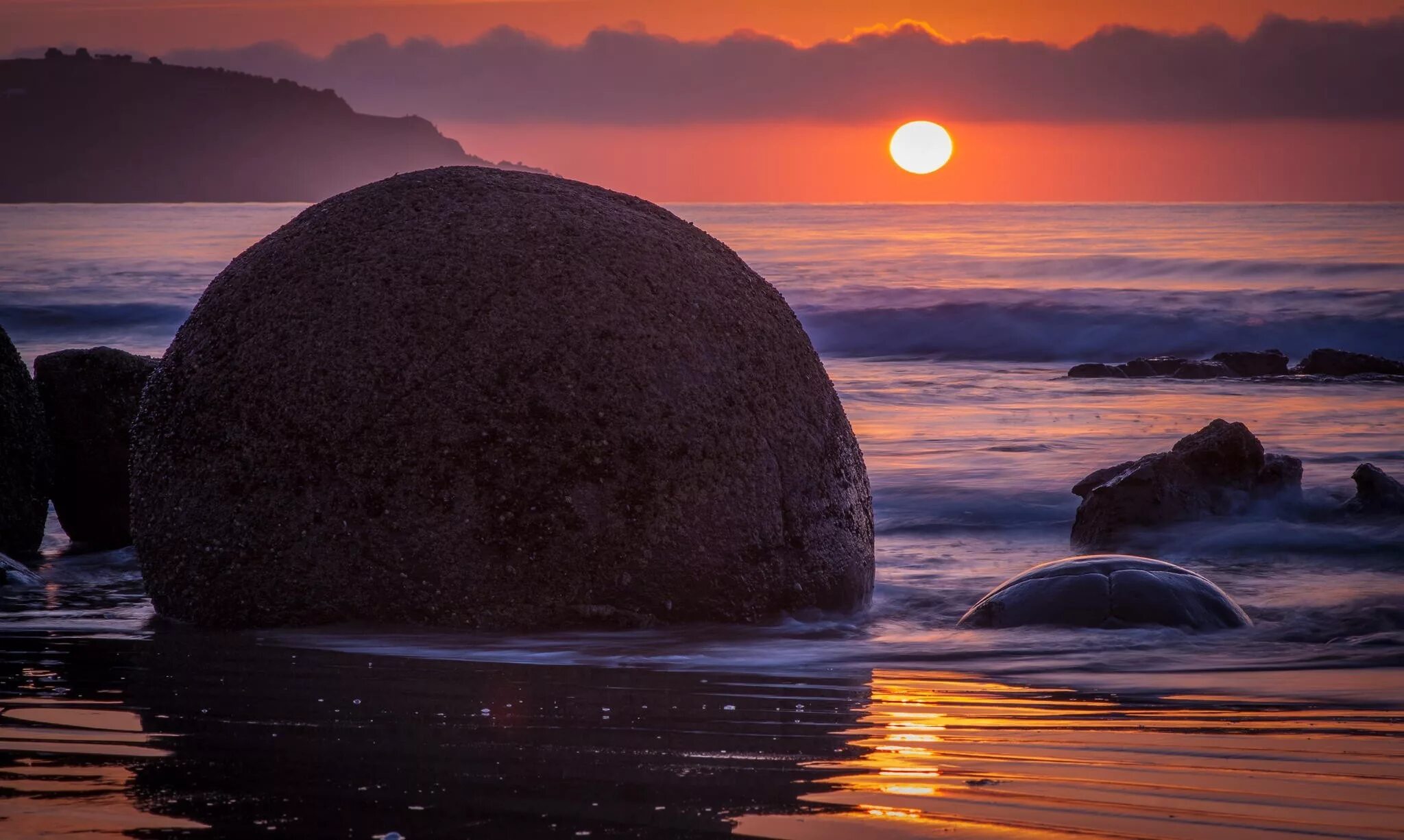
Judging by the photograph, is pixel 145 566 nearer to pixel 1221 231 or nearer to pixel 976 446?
pixel 976 446

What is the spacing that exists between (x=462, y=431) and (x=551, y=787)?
1.88 metres

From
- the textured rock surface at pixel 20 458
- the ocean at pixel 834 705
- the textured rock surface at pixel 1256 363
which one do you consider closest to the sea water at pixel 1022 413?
the ocean at pixel 834 705

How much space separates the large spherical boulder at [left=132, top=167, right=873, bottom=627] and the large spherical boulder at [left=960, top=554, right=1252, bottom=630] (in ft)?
2.61

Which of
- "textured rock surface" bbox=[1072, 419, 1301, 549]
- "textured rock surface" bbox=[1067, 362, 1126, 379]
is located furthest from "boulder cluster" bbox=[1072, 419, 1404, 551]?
"textured rock surface" bbox=[1067, 362, 1126, 379]

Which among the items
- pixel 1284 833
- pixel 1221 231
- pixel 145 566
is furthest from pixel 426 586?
pixel 1221 231

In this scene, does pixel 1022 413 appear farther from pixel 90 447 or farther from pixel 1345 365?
pixel 90 447

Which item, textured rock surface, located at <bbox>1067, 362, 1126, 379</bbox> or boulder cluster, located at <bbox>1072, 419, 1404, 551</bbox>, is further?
textured rock surface, located at <bbox>1067, 362, 1126, 379</bbox>

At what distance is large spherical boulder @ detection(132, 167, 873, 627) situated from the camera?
4.99 metres

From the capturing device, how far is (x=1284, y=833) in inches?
119

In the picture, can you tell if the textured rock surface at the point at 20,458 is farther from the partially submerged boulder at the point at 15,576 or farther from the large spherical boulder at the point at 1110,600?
the large spherical boulder at the point at 1110,600

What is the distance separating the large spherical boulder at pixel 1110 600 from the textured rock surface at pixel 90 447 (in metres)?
4.86

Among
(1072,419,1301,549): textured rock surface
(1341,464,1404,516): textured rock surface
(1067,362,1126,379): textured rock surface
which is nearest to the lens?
(1072,419,1301,549): textured rock surface

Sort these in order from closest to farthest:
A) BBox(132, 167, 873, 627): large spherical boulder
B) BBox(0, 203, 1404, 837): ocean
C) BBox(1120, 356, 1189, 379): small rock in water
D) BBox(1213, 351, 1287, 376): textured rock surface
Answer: BBox(0, 203, 1404, 837): ocean, BBox(132, 167, 873, 627): large spherical boulder, BBox(1213, 351, 1287, 376): textured rock surface, BBox(1120, 356, 1189, 379): small rock in water

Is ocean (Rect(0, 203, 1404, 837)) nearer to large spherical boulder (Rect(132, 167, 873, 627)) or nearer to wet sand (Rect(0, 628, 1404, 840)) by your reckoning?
wet sand (Rect(0, 628, 1404, 840))
